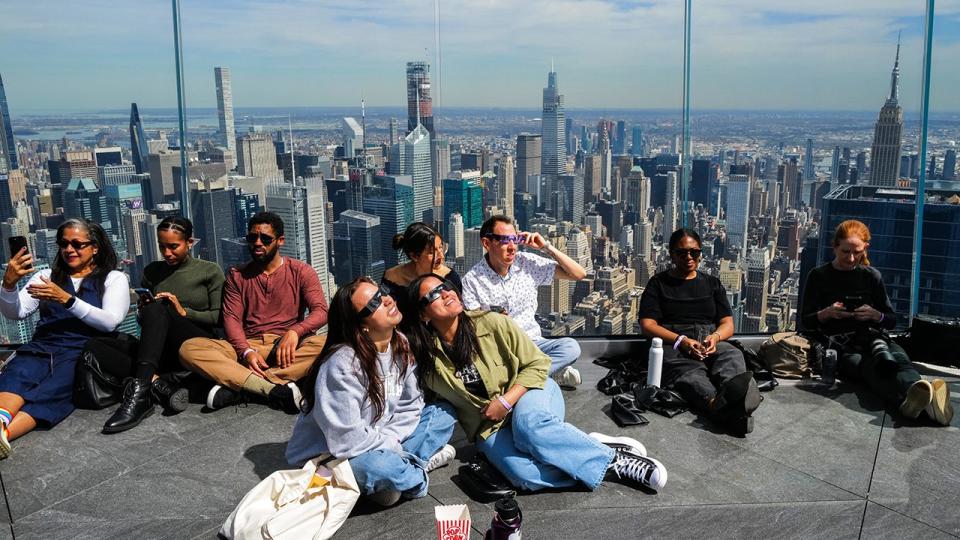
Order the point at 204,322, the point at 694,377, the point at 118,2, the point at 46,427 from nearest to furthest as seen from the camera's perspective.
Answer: the point at 46,427 → the point at 694,377 → the point at 204,322 → the point at 118,2

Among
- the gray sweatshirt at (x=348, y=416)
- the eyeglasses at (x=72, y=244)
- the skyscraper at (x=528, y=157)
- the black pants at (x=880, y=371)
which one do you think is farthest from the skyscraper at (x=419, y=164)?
the black pants at (x=880, y=371)

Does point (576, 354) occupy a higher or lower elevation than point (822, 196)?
lower

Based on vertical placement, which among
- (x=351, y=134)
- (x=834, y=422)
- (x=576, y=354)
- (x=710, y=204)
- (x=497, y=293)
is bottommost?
(x=834, y=422)

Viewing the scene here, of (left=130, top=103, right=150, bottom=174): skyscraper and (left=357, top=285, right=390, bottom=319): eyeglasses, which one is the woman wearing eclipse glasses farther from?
(left=130, top=103, right=150, bottom=174): skyscraper

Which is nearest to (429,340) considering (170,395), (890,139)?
(170,395)

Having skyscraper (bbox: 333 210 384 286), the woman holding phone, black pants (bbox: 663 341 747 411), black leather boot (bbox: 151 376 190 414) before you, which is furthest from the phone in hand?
black pants (bbox: 663 341 747 411)

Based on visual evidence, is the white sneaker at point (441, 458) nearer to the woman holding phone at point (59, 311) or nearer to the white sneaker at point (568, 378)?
the white sneaker at point (568, 378)

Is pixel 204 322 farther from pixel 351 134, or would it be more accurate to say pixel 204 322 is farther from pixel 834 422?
pixel 834 422

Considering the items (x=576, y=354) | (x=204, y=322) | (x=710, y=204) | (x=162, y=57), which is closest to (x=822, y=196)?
(x=710, y=204)
